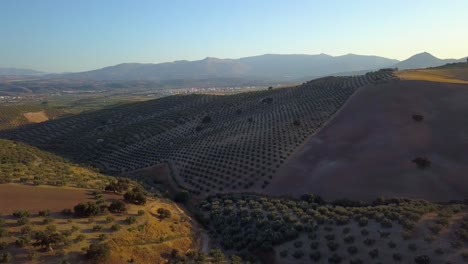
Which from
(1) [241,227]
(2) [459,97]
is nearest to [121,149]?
(1) [241,227]

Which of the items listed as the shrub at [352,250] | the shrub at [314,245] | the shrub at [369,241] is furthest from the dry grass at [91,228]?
the shrub at [369,241]

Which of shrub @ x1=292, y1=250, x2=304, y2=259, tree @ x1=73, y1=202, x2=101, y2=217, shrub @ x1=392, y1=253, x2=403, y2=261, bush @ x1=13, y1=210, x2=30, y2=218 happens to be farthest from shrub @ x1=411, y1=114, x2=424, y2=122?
bush @ x1=13, y1=210, x2=30, y2=218

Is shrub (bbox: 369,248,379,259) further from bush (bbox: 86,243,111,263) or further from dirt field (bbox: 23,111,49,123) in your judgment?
dirt field (bbox: 23,111,49,123)

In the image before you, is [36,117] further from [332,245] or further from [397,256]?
[397,256]

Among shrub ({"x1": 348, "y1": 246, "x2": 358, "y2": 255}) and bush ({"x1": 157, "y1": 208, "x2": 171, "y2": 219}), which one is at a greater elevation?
bush ({"x1": 157, "y1": 208, "x2": 171, "y2": 219})

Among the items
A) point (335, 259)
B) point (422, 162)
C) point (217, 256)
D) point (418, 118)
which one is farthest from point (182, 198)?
point (418, 118)

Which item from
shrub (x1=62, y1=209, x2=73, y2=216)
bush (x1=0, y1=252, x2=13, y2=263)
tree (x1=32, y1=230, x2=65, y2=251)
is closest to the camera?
bush (x1=0, y1=252, x2=13, y2=263)

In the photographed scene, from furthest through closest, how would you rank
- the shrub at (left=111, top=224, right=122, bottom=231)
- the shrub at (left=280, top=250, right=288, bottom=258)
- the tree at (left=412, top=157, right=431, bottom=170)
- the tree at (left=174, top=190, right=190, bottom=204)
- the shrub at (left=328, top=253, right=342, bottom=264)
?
the tree at (left=412, top=157, right=431, bottom=170), the tree at (left=174, top=190, right=190, bottom=204), the shrub at (left=280, top=250, right=288, bottom=258), the shrub at (left=111, top=224, right=122, bottom=231), the shrub at (left=328, top=253, right=342, bottom=264)

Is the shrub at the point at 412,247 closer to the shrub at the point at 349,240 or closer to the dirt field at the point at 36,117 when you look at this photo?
the shrub at the point at 349,240
